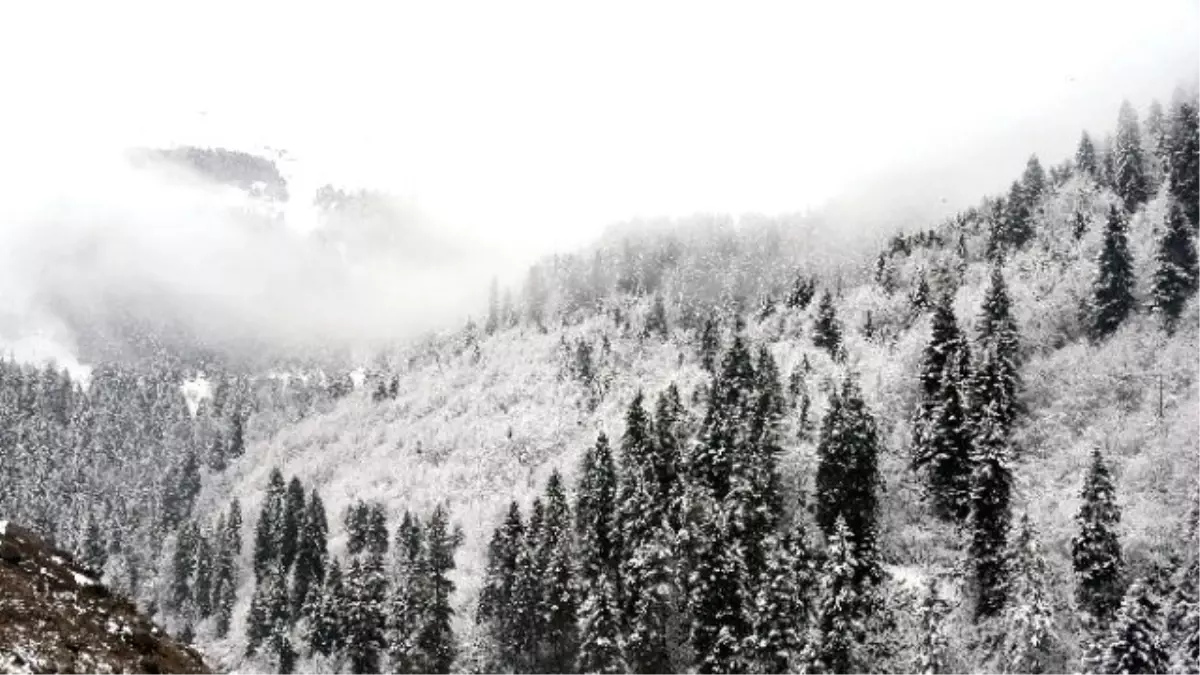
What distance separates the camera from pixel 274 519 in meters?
135

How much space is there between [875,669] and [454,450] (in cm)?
10630

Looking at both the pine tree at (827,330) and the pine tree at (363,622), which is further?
the pine tree at (827,330)

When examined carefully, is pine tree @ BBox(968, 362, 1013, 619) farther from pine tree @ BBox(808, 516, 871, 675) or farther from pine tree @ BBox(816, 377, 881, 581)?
pine tree @ BBox(816, 377, 881, 581)

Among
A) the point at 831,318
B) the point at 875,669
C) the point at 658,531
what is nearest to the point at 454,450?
the point at 831,318

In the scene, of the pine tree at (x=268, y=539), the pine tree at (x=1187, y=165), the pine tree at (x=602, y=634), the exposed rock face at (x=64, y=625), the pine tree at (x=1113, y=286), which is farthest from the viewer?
the pine tree at (x=268, y=539)

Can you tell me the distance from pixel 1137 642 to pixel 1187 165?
217ft

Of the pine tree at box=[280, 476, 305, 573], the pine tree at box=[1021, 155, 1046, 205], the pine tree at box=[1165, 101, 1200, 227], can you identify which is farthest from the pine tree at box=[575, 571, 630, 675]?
the pine tree at box=[1021, 155, 1046, 205]

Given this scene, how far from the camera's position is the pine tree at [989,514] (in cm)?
6738

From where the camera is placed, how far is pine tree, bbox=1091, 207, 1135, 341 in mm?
92375

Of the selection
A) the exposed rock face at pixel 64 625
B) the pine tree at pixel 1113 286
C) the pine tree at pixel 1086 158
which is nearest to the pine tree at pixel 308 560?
the exposed rock face at pixel 64 625

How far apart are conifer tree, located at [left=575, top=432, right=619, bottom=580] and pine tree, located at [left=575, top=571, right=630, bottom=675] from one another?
3.63m

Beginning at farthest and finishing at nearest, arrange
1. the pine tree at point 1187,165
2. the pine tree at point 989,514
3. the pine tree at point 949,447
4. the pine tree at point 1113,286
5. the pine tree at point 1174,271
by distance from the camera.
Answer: the pine tree at point 1187,165 < the pine tree at point 1113,286 < the pine tree at point 1174,271 < the pine tree at point 949,447 < the pine tree at point 989,514

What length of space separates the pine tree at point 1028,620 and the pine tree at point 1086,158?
8502 cm

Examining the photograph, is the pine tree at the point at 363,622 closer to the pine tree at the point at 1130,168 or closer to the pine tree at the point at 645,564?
the pine tree at the point at 645,564
